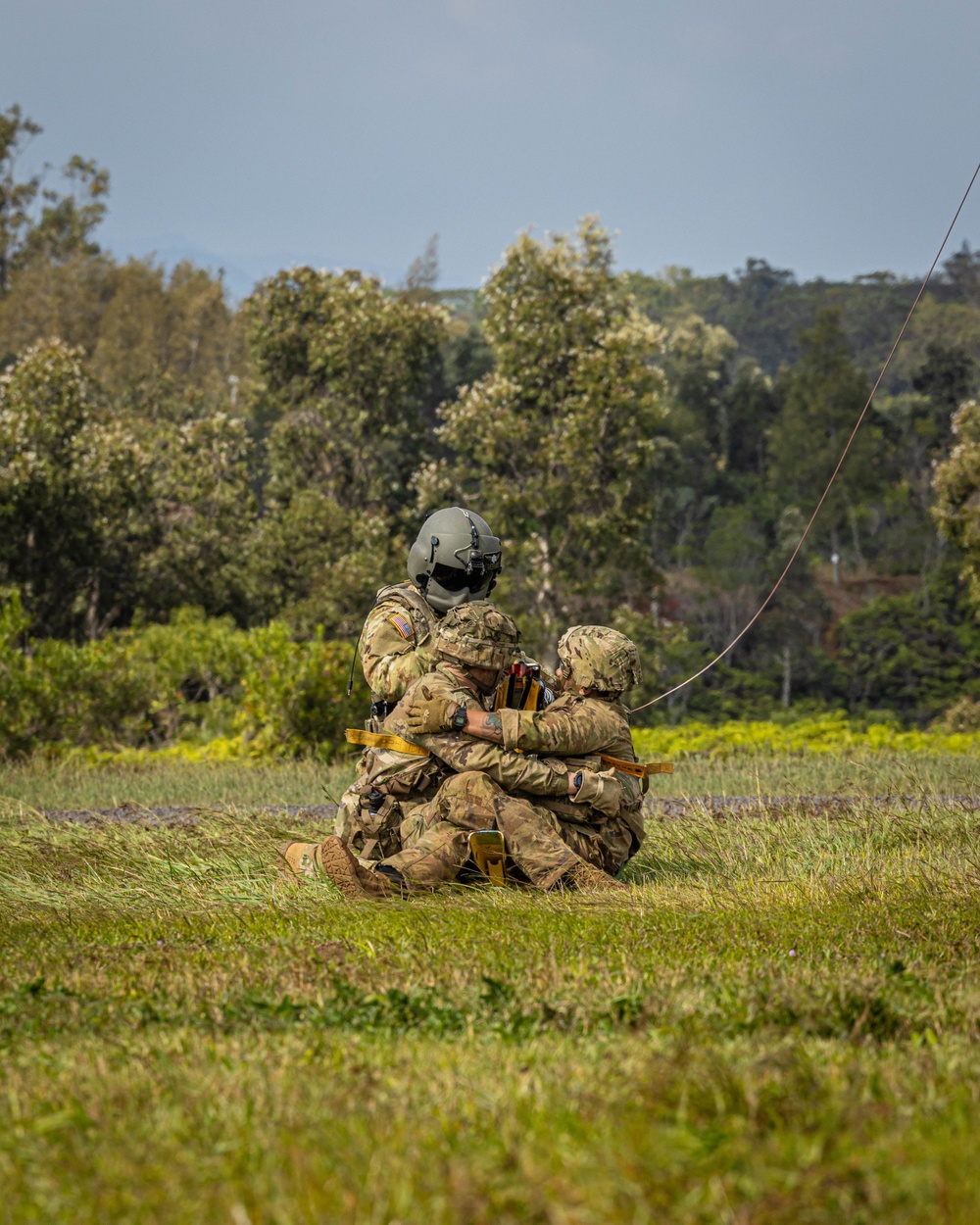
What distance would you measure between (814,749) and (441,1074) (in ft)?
38.7

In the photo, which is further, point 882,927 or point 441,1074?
point 882,927

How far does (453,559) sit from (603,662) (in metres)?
1.04

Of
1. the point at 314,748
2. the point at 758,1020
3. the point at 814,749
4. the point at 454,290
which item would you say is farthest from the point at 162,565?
the point at 454,290

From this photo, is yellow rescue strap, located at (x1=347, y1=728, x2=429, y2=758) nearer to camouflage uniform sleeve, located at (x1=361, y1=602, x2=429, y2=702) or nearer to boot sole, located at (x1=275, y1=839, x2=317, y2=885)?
camouflage uniform sleeve, located at (x1=361, y1=602, x2=429, y2=702)

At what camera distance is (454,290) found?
132 m

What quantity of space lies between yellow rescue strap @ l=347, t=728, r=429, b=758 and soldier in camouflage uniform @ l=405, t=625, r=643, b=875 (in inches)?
7.0

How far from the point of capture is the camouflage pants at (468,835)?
5.76m

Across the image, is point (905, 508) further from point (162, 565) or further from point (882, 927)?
point (882, 927)

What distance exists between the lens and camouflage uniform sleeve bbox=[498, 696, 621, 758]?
5828mm

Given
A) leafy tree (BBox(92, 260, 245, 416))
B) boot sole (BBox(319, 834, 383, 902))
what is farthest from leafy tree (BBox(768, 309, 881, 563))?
boot sole (BBox(319, 834, 383, 902))

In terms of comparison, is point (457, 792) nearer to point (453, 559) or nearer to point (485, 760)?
point (485, 760)

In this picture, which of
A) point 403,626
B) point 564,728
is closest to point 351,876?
point 564,728

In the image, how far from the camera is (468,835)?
5824mm

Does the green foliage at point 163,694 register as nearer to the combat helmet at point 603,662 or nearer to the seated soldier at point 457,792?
the seated soldier at point 457,792
